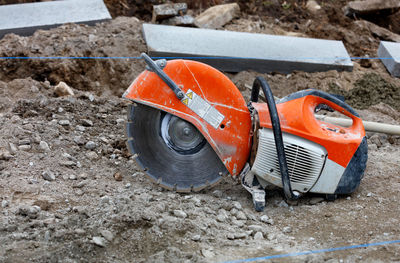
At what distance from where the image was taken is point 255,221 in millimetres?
3549

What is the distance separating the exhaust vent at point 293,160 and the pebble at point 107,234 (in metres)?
1.09

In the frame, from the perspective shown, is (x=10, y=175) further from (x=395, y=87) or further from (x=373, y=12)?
(x=373, y=12)

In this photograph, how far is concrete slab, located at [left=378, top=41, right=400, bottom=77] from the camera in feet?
20.9

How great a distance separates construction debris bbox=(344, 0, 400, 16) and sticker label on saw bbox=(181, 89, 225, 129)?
17.0 feet

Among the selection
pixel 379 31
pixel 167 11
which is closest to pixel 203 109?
pixel 167 11

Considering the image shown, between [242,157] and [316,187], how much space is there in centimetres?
55

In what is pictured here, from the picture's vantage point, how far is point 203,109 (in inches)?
141

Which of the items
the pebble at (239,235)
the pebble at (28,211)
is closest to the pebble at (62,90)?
the pebble at (28,211)

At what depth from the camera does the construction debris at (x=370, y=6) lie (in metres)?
7.98

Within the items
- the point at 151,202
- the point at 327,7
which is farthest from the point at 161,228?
the point at 327,7

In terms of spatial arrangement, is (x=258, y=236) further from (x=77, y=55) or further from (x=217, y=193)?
(x=77, y=55)

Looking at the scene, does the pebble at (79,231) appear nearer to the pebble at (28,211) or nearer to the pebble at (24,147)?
the pebble at (28,211)

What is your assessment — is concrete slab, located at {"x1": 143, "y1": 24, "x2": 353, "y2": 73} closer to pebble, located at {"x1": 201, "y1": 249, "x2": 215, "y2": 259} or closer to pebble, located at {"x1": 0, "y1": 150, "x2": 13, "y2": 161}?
pebble, located at {"x1": 0, "y1": 150, "x2": 13, "y2": 161}

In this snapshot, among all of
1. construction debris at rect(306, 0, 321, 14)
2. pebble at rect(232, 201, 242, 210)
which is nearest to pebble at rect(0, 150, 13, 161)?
pebble at rect(232, 201, 242, 210)
